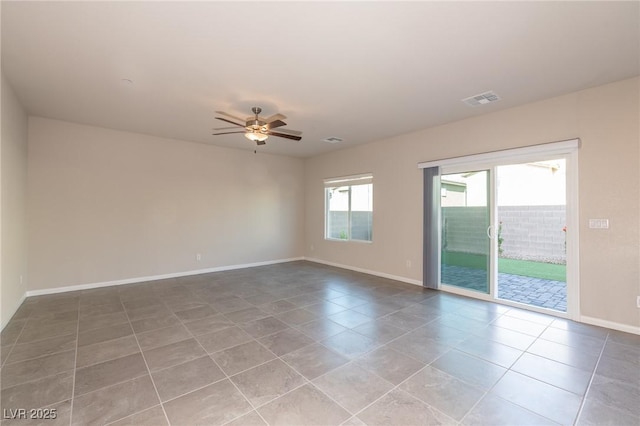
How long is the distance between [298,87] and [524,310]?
4.18 m

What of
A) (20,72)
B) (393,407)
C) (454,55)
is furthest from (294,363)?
(20,72)

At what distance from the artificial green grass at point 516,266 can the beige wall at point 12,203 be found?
602 centimetres

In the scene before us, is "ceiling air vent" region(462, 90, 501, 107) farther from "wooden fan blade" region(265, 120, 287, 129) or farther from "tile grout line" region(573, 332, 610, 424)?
"tile grout line" region(573, 332, 610, 424)

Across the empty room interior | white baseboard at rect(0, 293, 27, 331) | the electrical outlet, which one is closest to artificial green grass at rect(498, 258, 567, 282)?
the empty room interior

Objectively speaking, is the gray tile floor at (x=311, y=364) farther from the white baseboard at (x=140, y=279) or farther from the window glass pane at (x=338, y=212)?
the window glass pane at (x=338, y=212)

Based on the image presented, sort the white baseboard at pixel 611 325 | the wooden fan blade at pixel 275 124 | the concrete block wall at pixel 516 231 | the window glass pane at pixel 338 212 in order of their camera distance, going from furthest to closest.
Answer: the window glass pane at pixel 338 212 < the concrete block wall at pixel 516 231 < the wooden fan blade at pixel 275 124 < the white baseboard at pixel 611 325

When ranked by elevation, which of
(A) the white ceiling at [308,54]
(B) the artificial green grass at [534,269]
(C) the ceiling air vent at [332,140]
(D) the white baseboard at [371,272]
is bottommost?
(D) the white baseboard at [371,272]

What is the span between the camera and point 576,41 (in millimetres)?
2408

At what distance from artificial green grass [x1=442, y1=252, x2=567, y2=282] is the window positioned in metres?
1.86

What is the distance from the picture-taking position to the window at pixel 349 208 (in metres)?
6.18

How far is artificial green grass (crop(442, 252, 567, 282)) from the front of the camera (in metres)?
4.38

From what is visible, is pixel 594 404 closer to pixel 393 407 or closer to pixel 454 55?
pixel 393 407

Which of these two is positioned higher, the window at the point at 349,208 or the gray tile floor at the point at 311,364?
the window at the point at 349,208

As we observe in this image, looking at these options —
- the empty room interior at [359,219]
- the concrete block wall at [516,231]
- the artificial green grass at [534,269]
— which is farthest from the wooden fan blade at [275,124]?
the artificial green grass at [534,269]
